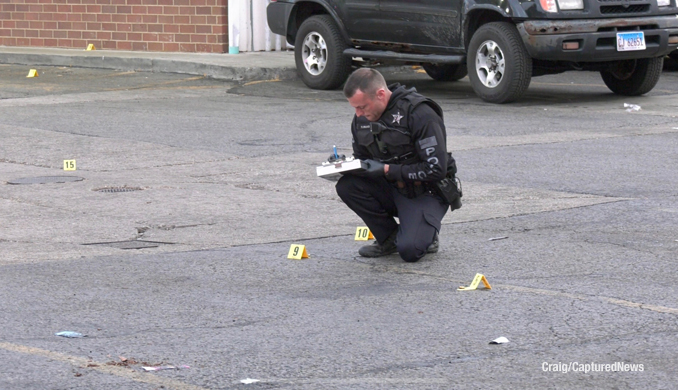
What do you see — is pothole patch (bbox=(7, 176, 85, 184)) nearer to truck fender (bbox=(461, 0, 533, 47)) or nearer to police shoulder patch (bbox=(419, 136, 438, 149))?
police shoulder patch (bbox=(419, 136, 438, 149))

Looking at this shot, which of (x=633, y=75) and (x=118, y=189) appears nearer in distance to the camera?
(x=118, y=189)

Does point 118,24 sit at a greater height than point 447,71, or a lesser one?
greater

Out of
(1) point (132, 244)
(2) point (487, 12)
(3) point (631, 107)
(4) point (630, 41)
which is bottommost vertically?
(1) point (132, 244)

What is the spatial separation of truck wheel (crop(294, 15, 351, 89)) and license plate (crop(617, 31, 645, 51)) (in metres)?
3.85

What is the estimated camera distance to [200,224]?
25.5 feet

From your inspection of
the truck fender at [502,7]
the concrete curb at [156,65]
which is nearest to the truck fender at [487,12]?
the truck fender at [502,7]

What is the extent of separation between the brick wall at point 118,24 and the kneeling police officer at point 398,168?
12.4 metres

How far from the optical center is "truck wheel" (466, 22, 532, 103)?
42.7 feet

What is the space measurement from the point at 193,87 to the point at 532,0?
5.59 metres

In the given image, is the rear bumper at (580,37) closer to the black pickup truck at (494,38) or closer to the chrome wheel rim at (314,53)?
the black pickup truck at (494,38)

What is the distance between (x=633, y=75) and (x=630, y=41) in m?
1.31

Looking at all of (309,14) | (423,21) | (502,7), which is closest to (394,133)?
(502,7)

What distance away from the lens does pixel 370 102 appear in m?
6.53

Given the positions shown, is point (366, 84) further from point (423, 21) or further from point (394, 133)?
point (423, 21)
